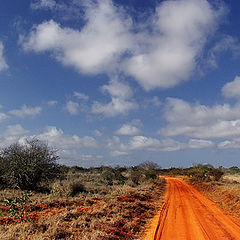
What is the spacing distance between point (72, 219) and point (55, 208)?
3125 mm

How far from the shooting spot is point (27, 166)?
20078mm

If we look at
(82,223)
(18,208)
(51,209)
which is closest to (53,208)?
(51,209)

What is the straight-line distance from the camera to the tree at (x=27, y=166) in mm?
19906

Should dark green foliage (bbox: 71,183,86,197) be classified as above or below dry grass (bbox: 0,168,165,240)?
above

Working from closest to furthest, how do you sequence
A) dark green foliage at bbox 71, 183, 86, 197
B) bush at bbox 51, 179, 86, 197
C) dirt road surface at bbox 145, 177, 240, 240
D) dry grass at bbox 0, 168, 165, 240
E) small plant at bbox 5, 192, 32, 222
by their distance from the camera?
dry grass at bbox 0, 168, 165, 240, dirt road surface at bbox 145, 177, 240, 240, small plant at bbox 5, 192, 32, 222, bush at bbox 51, 179, 86, 197, dark green foliage at bbox 71, 183, 86, 197

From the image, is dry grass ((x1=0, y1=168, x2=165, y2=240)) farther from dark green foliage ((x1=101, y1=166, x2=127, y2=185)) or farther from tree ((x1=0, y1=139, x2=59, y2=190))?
dark green foliage ((x1=101, y1=166, x2=127, y2=185))

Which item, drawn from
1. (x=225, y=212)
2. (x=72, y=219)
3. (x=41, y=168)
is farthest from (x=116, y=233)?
(x=41, y=168)

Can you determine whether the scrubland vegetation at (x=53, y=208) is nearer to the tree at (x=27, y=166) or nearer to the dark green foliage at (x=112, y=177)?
the tree at (x=27, y=166)

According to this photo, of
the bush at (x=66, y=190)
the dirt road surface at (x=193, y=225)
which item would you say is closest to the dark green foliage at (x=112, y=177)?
the bush at (x=66, y=190)

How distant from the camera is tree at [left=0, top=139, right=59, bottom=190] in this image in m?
19.9

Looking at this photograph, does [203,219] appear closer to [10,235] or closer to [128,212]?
[128,212]

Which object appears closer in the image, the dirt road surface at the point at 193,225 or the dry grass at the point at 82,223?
the dry grass at the point at 82,223

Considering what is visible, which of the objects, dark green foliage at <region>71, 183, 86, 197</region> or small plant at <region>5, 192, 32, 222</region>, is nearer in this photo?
small plant at <region>5, 192, 32, 222</region>

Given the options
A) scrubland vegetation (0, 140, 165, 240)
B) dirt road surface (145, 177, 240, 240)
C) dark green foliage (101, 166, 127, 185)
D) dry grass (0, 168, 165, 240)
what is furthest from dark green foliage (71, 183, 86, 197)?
dark green foliage (101, 166, 127, 185)
